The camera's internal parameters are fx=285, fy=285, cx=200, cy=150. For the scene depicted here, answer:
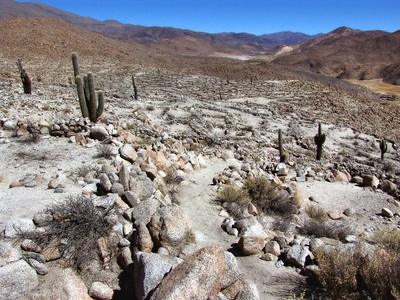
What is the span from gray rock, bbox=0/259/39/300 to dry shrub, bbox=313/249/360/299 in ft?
10.4

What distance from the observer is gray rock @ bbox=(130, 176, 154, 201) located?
4.91m

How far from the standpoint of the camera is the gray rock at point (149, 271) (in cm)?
292

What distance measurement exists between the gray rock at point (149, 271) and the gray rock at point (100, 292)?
33 centimetres

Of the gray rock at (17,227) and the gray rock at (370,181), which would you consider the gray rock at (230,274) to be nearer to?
the gray rock at (17,227)

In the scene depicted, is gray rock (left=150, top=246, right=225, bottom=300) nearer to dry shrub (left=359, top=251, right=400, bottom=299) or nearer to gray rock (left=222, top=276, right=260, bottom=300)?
gray rock (left=222, top=276, right=260, bottom=300)

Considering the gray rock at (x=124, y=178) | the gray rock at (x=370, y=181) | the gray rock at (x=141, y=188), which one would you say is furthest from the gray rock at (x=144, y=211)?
the gray rock at (x=370, y=181)

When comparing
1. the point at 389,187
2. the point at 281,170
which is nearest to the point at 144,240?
the point at 281,170

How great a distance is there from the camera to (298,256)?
3.84 meters

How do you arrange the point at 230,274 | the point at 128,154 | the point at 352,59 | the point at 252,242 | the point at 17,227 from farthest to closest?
the point at 352,59 < the point at 128,154 < the point at 252,242 < the point at 17,227 < the point at 230,274

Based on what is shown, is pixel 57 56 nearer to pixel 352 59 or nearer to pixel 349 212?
pixel 349 212

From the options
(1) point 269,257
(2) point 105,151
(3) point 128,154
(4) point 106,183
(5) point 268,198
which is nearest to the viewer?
(1) point 269,257

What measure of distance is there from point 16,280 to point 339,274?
3.42m

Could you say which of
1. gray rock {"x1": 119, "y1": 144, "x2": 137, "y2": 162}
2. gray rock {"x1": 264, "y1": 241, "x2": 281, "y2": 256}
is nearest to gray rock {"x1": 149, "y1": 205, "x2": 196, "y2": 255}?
gray rock {"x1": 264, "y1": 241, "x2": 281, "y2": 256}

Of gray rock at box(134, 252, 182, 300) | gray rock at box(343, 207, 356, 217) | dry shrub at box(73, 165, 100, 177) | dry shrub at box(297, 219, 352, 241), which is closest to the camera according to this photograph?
gray rock at box(134, 252, 182, 300)
